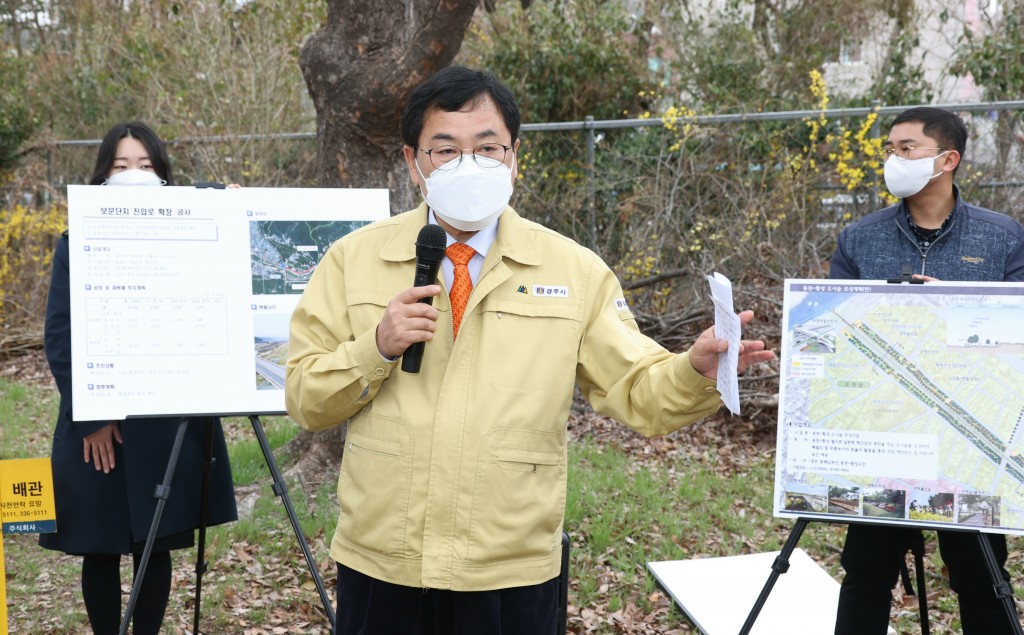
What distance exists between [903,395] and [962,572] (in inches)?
29.7

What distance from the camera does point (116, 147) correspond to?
141 inches

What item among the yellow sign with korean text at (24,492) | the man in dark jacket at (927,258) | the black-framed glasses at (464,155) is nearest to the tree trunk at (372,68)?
the man in dark jacket at (927,258)

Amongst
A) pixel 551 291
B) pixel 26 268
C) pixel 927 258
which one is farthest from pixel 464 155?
pixel 26 268

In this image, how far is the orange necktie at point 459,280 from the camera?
89.1 inches

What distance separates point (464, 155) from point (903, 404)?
5.85 ft

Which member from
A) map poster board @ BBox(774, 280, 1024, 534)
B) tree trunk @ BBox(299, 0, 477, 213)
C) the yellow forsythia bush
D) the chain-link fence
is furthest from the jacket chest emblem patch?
the yellow forsythia bush

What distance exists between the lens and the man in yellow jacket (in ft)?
7.13

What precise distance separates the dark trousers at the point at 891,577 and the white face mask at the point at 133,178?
10.1 ft

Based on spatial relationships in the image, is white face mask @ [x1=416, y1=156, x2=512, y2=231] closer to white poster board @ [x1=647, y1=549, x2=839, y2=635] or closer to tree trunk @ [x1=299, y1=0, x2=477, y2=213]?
white poster board @ [x1=647, y1=549, x2=839, y2=635]

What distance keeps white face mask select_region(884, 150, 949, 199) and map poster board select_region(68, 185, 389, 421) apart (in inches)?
93.4

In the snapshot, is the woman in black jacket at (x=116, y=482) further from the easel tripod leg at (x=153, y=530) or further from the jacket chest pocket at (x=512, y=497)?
the jacket chest pocket at (x=512, y=497)

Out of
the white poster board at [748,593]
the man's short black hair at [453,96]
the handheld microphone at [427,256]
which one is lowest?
the white poster board at [748,593]

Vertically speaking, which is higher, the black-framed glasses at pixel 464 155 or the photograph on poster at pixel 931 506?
the black-framed glasses at pixel 464 155

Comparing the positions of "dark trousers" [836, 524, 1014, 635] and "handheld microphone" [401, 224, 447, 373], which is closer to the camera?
"handheld microphone" [401, 224, 447, 373]
